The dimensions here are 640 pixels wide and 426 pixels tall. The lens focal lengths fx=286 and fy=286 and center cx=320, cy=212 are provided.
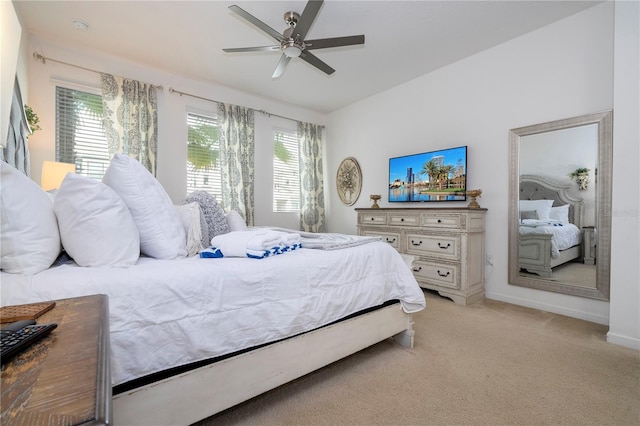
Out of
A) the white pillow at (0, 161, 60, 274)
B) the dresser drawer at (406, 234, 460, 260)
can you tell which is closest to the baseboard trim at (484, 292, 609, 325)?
the dresser drawer at (406, 234, 460, 260)

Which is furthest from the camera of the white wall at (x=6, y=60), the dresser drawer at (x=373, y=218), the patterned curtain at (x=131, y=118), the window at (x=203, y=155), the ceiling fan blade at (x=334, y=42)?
the window at (x=203, y=155)

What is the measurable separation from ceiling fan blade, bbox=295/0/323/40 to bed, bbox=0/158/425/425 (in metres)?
1.58

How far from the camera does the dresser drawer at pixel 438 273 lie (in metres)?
3.00

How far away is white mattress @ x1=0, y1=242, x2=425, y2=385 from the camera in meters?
0.97

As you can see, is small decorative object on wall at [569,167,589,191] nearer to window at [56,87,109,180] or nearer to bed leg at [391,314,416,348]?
bed leg at [391,314,416,348]

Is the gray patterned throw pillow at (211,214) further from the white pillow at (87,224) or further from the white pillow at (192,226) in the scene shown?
the white pillow at (87,224)

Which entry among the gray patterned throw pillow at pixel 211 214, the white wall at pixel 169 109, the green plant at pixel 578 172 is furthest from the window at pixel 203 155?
the green plant at pixel 578 172

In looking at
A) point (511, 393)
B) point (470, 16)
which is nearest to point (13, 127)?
point (511, 393)

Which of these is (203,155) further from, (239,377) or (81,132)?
(239,377)

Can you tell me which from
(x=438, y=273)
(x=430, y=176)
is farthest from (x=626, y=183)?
(x=430, y=176)

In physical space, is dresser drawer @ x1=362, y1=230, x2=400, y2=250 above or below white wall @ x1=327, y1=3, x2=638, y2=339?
below

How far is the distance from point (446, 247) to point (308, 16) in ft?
8.22

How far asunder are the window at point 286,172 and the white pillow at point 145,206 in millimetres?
3277

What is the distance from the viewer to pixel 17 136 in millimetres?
2229
